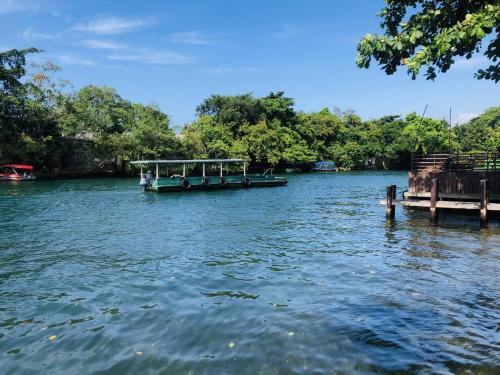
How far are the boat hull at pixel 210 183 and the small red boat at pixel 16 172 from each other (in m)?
19.8

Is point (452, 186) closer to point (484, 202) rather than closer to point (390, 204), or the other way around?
point (390, 204)

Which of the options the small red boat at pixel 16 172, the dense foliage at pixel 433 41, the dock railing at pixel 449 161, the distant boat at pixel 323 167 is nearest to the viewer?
the dense foliage at pixel 433 41

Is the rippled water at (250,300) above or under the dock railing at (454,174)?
under

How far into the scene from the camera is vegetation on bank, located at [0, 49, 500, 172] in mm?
52531

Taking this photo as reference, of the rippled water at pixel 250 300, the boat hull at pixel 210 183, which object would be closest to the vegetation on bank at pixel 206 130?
the boat hull at pixel 210 183

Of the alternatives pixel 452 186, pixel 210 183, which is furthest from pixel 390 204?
pixel 210 183

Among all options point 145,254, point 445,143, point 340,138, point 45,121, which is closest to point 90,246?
point 145,254

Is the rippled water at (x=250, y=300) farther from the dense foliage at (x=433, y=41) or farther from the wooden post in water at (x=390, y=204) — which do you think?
the dense foliage at (x=433, y=41)

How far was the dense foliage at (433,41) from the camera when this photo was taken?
4.89 meters

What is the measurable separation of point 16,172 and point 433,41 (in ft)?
175

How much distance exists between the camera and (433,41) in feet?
17.1

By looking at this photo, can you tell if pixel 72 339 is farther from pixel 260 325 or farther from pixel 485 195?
pixel 485 195

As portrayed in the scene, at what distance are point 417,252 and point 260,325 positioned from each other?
7.79 metres

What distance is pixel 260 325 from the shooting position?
760 cm
